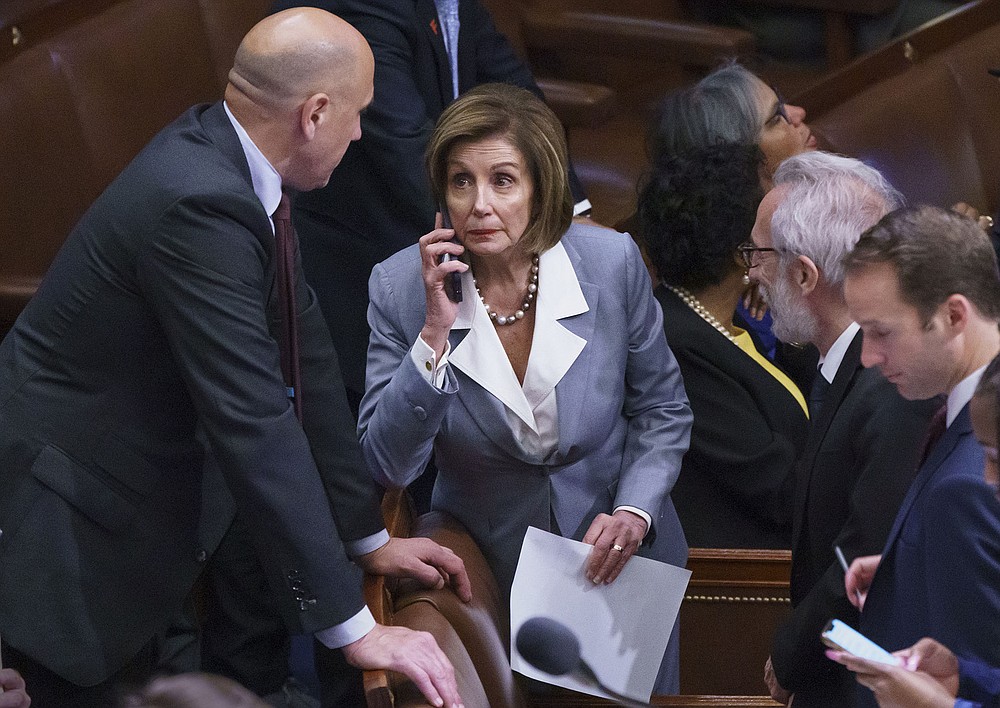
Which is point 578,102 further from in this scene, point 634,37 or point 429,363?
point 429,363

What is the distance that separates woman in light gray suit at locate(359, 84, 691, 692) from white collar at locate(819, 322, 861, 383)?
0.31 meters

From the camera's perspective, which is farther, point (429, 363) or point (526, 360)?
point (526, 360)

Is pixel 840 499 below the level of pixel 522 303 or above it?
below

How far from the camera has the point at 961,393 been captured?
1.52m

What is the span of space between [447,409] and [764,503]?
66cm

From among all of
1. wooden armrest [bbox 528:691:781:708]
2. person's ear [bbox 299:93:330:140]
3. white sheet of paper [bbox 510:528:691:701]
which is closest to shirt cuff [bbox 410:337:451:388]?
white sheet of paper [bbox 510:528:691:701]

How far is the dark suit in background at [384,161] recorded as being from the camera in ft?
9.09

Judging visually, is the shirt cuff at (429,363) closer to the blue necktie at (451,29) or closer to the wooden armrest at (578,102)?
the blue necktie at (451,29)

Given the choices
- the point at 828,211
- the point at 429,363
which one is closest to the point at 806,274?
the point at 828,211

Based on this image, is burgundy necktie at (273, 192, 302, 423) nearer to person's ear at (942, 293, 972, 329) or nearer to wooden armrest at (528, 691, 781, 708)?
wooden armrest at (528, 691, 781, 708)

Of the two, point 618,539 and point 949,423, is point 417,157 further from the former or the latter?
point 949,423

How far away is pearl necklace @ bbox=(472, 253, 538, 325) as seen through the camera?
7.13 ft

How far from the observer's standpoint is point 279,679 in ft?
9.28

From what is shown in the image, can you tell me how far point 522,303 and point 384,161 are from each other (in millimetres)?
722
